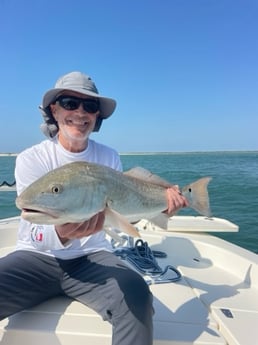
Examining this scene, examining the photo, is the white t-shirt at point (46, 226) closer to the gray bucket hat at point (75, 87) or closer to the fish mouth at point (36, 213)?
the gray bucket hat at point (75, 87)

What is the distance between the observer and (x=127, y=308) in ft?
7.22

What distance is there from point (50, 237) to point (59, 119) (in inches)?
42.8

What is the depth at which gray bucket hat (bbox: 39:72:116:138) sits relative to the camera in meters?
2.76

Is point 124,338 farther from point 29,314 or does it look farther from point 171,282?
point 171,282

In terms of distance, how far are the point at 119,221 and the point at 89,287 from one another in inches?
32.3

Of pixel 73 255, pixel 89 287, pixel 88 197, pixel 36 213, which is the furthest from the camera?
pixel 73 255

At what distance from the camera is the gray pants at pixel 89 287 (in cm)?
213

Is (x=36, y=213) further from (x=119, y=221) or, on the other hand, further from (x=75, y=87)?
(x=75, y=87)

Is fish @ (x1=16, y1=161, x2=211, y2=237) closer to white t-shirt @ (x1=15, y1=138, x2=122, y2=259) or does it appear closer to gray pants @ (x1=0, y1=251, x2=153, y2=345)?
gray pants @ (x1=0, y1=251, x2=153, y2=345)

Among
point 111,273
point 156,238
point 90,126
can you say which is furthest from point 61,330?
point 156,238

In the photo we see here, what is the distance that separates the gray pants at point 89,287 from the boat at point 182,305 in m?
0.14

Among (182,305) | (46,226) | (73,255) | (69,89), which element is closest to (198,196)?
(182,305)

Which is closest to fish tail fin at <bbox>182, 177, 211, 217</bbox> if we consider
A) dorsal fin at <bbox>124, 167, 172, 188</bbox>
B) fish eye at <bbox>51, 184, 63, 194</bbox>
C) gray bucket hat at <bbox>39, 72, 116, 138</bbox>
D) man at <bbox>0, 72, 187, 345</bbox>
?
man at <bbox>0, 72, 187, 345</bbox>

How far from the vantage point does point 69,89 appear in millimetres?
2738
